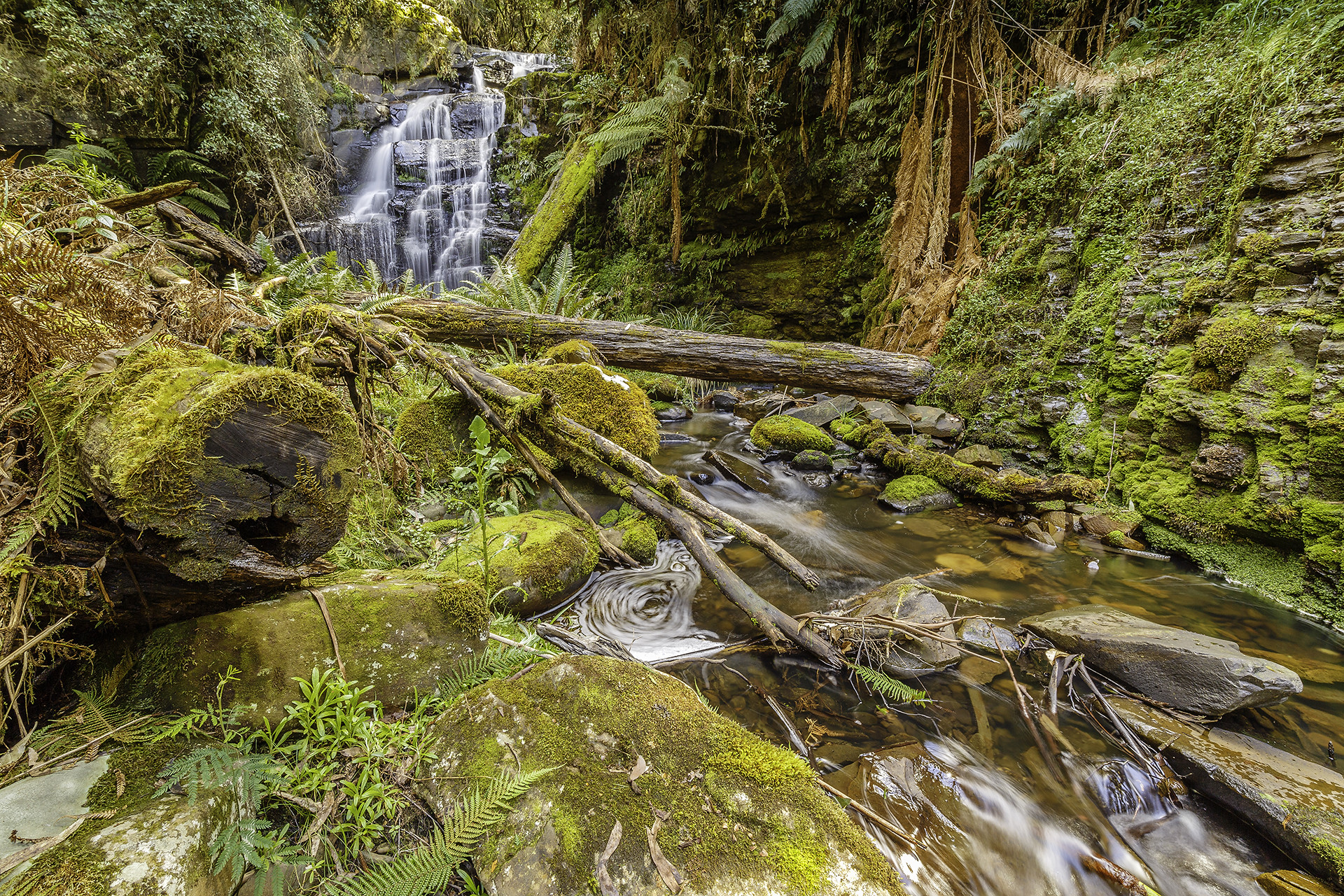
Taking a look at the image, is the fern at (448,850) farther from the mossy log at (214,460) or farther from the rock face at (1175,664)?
the rock face at (1175,664)

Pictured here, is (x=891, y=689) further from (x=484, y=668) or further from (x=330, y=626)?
(x=330, y=626)

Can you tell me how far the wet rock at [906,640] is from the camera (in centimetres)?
260

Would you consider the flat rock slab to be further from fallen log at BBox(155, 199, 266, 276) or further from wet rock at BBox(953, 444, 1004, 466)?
fallen log at BBox(155, 199, 266, 276)

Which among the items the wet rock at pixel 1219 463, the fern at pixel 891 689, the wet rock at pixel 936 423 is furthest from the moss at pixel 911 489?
the fern at pixel 891 689

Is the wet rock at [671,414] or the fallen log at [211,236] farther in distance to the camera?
the wet rock at [671,414]

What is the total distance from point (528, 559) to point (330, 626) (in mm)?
1118

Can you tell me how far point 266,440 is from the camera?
143cm

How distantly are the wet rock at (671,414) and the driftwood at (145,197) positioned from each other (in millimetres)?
5358

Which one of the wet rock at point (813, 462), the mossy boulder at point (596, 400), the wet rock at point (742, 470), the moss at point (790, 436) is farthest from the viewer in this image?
the moss at point (790, 436)

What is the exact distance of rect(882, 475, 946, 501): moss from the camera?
4.89 m

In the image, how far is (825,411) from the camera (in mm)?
6941

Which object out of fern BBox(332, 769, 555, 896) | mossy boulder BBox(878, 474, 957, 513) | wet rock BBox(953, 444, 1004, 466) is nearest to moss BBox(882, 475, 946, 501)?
mossy boulder BBox(878, 474, 957, 513)

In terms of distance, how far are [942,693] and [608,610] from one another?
6.34 ft

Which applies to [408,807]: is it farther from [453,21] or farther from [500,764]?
[453,21]
